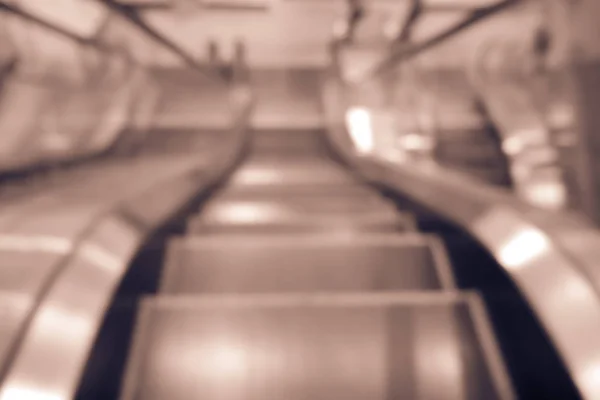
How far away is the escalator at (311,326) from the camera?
1515 mm

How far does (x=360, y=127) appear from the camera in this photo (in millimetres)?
4129

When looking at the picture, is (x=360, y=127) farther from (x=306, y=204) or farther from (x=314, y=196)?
(x=306, y=204)

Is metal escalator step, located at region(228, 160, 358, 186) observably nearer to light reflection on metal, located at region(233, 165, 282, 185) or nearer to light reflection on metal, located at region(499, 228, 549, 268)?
light reflection on metal, located at region(233, 165, 282, 185)

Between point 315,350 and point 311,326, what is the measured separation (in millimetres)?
83

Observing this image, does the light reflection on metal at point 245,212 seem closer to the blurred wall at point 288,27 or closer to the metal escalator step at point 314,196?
the metal escalator step at point 314,196

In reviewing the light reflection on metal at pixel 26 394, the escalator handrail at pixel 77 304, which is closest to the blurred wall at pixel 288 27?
the escalator handrail at pixel 77 304

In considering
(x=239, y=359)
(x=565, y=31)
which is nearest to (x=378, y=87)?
(x=565, y=31)

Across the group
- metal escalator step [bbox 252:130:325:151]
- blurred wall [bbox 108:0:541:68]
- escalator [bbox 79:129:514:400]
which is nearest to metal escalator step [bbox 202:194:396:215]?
escalator [bbox 79:129:514:400]

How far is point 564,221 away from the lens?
1562 mm

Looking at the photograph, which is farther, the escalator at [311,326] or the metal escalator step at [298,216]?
the metal escalator step at [298,216]

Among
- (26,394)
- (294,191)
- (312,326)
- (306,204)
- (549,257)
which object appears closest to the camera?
(26,394)

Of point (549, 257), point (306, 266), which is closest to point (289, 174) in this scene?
point (306, 266)

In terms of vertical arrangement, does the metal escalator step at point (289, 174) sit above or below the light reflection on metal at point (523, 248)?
above

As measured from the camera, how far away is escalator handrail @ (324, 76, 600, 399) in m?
1.23
